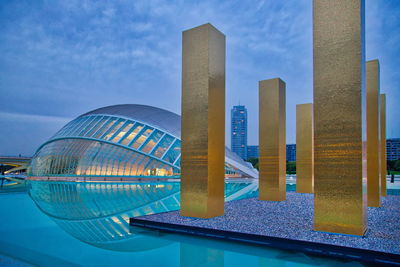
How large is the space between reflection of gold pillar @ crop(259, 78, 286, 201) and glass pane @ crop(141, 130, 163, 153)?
1792cm

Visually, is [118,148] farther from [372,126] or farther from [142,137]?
[372,126]

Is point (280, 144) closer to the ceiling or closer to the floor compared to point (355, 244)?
closer to the ceiling

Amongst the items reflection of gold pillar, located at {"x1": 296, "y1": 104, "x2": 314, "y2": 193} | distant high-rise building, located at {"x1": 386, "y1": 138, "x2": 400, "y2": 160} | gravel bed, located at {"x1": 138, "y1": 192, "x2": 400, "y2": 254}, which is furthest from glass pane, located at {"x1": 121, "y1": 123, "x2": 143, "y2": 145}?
distant high-rise building, located at {"x1": 386, "y1": 138, "x2": 400, "y2": 160}

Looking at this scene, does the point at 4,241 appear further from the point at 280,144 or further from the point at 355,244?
the point at 280,144

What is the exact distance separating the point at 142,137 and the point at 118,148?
2658 mm

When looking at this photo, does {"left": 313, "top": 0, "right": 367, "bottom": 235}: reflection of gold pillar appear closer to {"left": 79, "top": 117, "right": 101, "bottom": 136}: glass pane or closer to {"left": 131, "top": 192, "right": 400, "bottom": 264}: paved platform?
{"left": 131, "top": 192, "right": 400, "bottom": 264}: paved platform

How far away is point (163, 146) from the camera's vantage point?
31172 mm

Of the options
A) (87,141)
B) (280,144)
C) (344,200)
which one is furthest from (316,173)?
(87,141)

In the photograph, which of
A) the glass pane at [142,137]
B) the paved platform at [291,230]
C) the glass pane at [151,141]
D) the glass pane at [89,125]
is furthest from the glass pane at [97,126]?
the paved platform at [291,230]

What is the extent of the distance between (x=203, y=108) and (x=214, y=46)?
1.99 meters

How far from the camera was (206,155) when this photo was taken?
Answer: 363 inches

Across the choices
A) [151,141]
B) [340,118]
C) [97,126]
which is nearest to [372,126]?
[340,118]

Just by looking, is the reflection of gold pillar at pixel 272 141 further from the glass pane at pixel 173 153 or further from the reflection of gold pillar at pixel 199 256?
the glass pane at pixel 173 153

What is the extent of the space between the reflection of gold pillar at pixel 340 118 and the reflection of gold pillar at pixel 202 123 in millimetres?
3140
